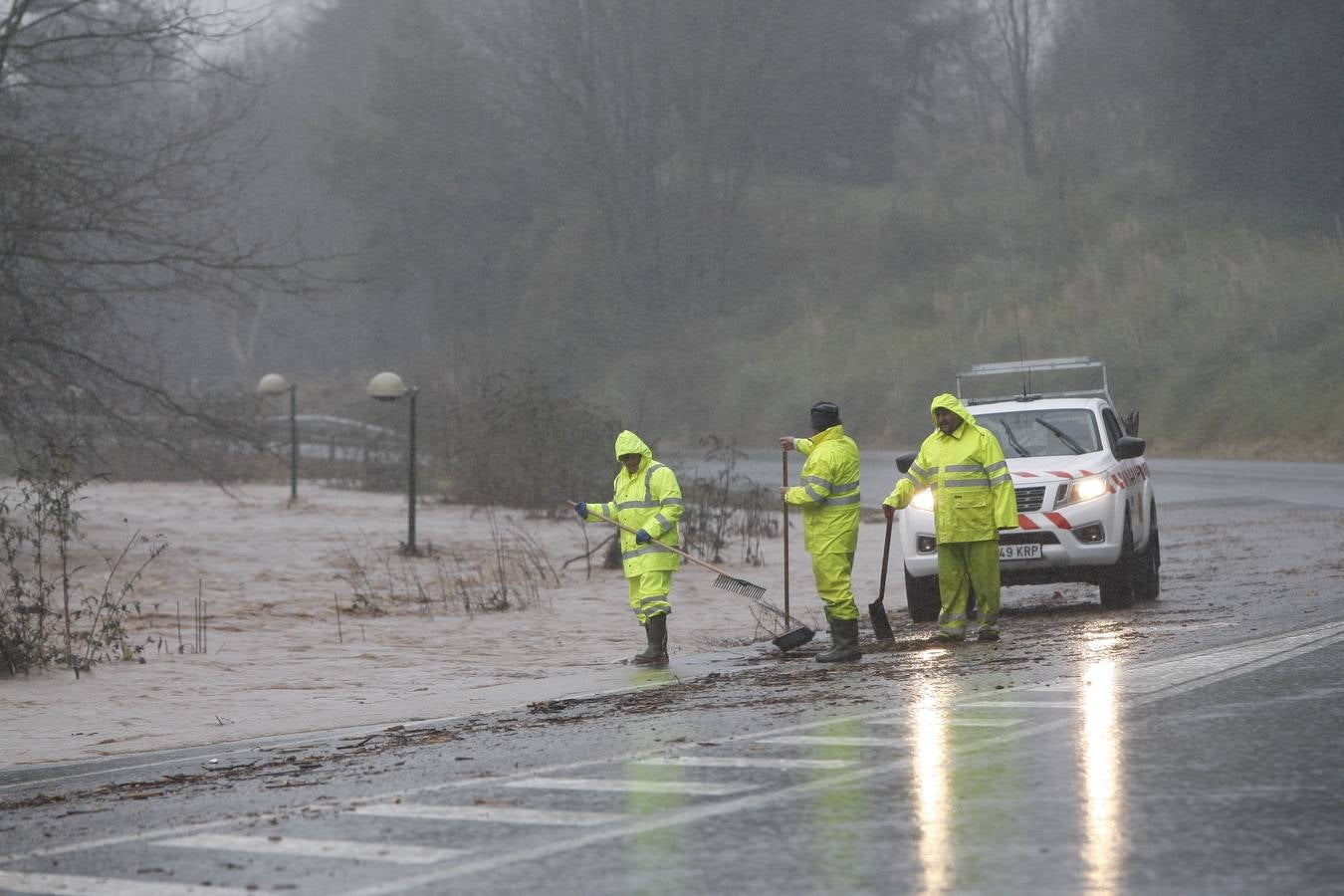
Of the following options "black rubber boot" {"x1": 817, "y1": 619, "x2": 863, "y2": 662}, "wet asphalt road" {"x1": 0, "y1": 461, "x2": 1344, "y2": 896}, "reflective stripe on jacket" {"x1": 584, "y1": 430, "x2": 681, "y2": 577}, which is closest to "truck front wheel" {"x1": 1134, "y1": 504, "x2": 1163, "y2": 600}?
"wet asphalt road" {"x1": 0, "y1": 461, "x2": 1344, "y2": 896}

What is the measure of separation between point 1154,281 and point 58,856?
45.9 metres

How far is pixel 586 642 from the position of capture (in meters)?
15.9

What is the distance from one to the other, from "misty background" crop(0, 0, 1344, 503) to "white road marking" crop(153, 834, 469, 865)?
94.0 ft

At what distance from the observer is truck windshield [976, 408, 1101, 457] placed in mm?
15836

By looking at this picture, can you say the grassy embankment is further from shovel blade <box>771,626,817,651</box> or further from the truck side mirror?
shovel blade <box>771,626,817,651</box>

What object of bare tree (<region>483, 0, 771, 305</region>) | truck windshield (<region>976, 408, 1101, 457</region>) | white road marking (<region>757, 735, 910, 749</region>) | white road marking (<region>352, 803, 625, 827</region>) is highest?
bare tree (<region>483, 0, 771, 305</region>)

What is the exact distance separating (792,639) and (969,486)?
5.40 feet

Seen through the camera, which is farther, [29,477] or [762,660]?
[29,477]

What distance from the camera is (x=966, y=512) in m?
13.2

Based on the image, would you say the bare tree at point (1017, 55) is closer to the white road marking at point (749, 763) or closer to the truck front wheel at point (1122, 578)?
the truck front wheel at point (1122, 578)

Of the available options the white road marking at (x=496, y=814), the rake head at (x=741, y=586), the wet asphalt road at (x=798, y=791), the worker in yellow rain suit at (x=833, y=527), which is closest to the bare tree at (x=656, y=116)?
the rake head at (x=741, y=586)

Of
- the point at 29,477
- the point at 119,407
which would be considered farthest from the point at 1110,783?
the point at 119,407

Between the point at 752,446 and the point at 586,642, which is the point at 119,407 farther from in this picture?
the point at 752,446

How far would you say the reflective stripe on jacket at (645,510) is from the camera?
13.4 meters
